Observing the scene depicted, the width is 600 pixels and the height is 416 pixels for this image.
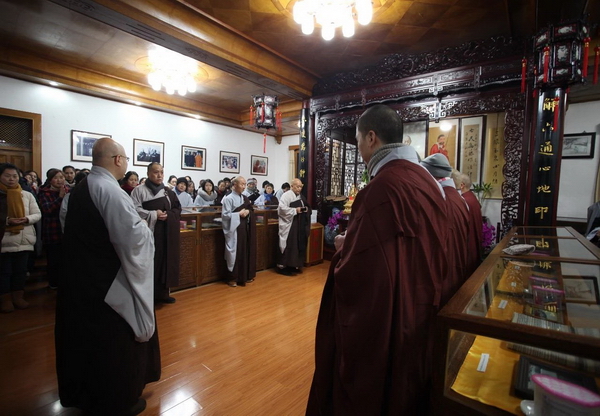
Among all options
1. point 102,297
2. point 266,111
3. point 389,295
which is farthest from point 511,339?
point 266,111

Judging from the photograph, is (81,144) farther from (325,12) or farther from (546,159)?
(546,159)

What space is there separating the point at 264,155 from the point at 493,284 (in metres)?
9.98

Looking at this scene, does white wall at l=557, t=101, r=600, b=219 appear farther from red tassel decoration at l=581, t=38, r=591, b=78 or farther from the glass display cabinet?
the glass display cabinet

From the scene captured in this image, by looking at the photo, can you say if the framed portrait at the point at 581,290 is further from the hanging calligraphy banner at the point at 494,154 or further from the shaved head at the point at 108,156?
the hanging calligraphy banner at the point at 494,154

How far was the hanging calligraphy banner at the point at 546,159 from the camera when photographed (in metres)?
3.74

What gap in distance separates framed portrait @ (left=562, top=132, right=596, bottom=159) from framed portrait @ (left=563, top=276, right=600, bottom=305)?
6352 millimetres

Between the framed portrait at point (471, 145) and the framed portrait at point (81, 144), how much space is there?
297 inches

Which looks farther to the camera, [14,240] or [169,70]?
[169,70]

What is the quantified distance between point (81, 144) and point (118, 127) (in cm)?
86

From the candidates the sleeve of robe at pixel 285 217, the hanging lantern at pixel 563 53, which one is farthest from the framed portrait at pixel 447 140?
the sleeve of robe at pixel 285 217

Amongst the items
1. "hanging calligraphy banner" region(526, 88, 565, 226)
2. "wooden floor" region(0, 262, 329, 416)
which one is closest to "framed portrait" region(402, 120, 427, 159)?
"hanging calligraphy banner" region(526, 88, 565, 226)

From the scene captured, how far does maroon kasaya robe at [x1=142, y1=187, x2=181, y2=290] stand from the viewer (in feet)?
11.3

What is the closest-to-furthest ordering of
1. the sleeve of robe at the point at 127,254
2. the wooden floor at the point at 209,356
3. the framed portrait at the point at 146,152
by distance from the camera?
the sleeve of robe at the point at 127,254, the wooden floor at the point at 209,356, the framed portrait at the point at 146,152

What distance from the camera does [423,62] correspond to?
15.6 feet
